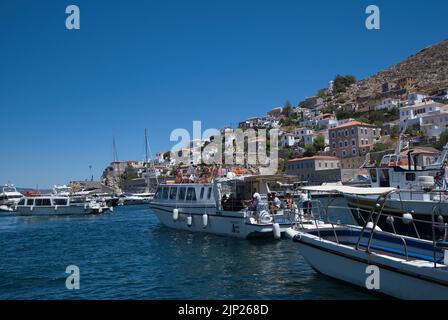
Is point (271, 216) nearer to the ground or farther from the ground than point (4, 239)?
farther from the ground

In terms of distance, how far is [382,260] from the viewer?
9.78 meters

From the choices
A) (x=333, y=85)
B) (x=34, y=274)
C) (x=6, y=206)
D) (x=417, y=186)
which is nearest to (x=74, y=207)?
(x=6, y=206)

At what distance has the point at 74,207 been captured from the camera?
1887 inches

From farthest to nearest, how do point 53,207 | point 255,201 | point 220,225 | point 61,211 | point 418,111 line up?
point 418,111 → point 53,207 → point 61,211 → point 220,225 → point 255,201

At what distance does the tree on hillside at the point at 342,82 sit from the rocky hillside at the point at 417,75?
411 centimetres

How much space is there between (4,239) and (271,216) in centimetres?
1877

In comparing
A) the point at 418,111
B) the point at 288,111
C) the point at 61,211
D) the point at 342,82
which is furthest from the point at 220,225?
the point at 342,82

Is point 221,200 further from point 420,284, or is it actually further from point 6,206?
point 6,206

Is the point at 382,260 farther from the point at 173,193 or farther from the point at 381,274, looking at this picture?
the point at 173,193

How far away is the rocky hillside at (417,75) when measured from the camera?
14240 centimetres

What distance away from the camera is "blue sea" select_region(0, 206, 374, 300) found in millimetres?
11922

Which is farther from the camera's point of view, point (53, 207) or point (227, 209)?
point (53, 207)

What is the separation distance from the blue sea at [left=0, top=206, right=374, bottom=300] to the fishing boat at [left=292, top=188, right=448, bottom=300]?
Answer: 19.3 inches

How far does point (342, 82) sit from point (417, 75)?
3148cm
